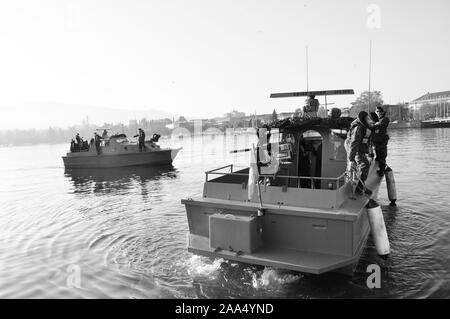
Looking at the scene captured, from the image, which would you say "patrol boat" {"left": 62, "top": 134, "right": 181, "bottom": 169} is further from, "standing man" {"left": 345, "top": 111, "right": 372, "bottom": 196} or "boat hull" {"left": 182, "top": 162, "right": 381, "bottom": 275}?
"standing man" {"left": 345, "top": 111, "right": 372, "bottom": 196}

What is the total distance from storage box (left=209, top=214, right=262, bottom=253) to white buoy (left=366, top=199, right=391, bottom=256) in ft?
7.57

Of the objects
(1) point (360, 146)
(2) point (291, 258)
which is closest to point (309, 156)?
(1) point (360, 146)

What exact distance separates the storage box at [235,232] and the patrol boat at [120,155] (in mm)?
22383

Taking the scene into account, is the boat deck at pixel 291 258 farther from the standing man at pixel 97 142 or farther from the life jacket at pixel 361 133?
the standing man at pixel 97 142

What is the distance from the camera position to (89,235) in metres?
10.2

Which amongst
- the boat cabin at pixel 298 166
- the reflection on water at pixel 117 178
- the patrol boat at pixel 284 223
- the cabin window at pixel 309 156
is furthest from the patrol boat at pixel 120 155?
the patrol boat at pixel 284 223

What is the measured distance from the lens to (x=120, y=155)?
93.2 feet

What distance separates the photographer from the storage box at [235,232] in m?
6.25

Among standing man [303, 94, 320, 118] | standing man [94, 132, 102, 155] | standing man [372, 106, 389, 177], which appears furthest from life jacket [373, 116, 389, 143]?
standing man [94, 132, 102, 155]

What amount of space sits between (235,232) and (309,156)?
3689mm

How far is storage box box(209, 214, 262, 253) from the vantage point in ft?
20.5

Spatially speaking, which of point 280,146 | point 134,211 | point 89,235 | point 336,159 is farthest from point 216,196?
point 134,211
